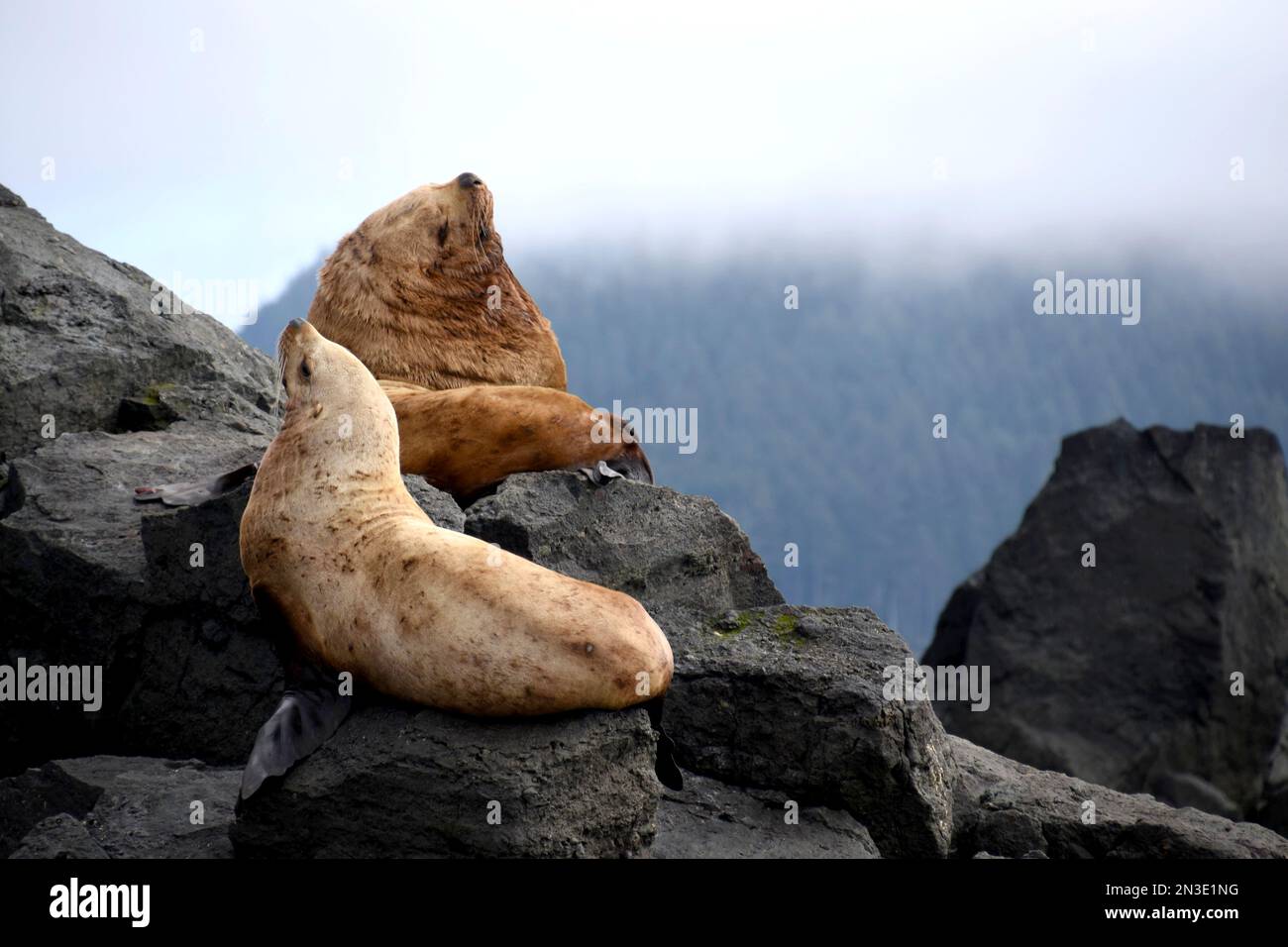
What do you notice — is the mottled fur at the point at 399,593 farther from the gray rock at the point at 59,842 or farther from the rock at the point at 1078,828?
the rock at the point at 1078,828

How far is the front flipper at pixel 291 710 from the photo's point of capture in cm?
382

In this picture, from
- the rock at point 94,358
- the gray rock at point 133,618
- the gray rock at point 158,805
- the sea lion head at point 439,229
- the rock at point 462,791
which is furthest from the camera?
the rock at point 94,358

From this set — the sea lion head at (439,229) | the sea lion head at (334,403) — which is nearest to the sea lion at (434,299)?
the sea lion head at (439,229)

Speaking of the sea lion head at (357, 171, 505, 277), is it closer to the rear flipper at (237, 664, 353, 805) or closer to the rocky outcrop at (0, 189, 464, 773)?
the rocky outcrop at (0, 189, 464, 773)

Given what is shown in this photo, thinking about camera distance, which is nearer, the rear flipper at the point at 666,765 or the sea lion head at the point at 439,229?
the rear flipper at the point at 666,765

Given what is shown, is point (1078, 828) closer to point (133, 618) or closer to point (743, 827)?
point (743, 827)

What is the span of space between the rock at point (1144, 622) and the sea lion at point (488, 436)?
315 inches

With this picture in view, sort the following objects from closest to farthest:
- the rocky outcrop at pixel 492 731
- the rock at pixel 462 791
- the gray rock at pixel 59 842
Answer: the rock at pixel 462 791 → the rocky outcrop at pixel 492 731 → the gray rock at pixel 59 842

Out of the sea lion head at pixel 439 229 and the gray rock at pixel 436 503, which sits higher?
the sea lion head at pixel 439 229

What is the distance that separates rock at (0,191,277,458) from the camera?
6.50 m

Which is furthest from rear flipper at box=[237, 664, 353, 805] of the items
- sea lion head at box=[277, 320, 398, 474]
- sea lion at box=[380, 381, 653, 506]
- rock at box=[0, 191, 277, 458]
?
rock at box=[0, 191, 277, 458]

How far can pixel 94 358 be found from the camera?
21.9ft

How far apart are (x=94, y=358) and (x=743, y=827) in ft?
13.5

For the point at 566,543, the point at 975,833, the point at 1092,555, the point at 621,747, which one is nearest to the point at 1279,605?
the point at 1092,555
